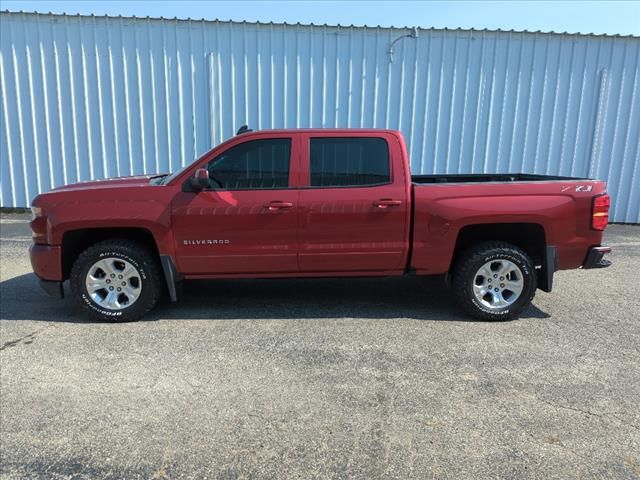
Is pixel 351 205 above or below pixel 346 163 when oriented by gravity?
below

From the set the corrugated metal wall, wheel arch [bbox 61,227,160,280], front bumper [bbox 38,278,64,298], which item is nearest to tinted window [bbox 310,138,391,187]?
wheel arch [bbox 61,227,160,280]

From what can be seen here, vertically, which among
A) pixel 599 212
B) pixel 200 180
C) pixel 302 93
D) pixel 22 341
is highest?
pixel 302 93

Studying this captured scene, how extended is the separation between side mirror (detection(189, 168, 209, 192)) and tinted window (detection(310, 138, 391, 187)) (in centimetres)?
100

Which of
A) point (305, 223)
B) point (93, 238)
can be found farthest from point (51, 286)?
point (305, 223)

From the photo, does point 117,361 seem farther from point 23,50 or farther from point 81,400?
point 23,50

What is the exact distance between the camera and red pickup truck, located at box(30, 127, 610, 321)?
14.4 ft

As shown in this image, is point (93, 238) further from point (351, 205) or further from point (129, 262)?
point (351, 205)

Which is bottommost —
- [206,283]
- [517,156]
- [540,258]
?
[206,283]

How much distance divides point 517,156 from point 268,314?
295 inches

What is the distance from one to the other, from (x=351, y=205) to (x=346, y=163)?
434mm

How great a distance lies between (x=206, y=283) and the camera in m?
5.87

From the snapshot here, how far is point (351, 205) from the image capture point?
443 centimetres

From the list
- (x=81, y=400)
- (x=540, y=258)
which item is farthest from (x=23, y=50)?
(x=540, y=258)

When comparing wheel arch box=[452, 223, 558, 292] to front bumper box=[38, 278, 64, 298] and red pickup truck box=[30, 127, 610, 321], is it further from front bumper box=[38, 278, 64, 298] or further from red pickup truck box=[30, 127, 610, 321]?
front bumper box=[38, 278, 64, 298]
